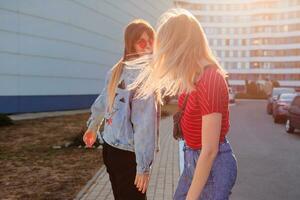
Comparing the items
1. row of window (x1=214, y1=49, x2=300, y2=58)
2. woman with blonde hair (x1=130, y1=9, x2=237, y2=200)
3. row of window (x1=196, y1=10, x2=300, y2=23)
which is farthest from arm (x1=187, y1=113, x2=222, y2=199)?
row of window (x1=196, y1=10, x2=300, y2=23)

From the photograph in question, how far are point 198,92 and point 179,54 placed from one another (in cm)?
21

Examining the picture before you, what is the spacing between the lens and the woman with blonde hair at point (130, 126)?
3605 millimetres

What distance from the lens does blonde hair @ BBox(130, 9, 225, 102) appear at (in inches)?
101

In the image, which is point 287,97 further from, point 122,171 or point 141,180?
point 141,180

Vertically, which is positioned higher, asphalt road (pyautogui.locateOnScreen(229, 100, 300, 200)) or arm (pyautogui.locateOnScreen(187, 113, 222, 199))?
arm (pyautogui.locateOnScreen(187, 113, 222, 199))

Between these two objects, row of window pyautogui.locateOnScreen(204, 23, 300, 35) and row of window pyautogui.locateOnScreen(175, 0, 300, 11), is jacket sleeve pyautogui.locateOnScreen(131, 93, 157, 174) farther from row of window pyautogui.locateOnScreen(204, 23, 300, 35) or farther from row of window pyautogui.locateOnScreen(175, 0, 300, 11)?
row of window pyautogui.locateOnScreen(175, 0, 300, 11)

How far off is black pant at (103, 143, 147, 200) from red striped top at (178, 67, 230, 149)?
1.14m

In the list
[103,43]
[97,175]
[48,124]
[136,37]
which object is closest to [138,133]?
[136,37]

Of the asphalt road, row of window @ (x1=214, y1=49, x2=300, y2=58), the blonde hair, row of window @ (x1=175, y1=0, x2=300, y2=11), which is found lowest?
the asphalt road

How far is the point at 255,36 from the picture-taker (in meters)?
104

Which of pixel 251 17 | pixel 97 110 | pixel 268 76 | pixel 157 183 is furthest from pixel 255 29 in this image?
pixel 97 110

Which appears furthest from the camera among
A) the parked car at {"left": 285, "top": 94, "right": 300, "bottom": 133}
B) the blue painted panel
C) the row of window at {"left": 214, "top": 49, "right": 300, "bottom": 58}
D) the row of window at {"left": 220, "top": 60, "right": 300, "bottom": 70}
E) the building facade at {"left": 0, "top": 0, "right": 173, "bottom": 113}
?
the row of window at {"left": 214, "top": 49, "right": 300, "bottom": 58}

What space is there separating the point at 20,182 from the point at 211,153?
593 cm

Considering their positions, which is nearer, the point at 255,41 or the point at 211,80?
the point at 211,80
